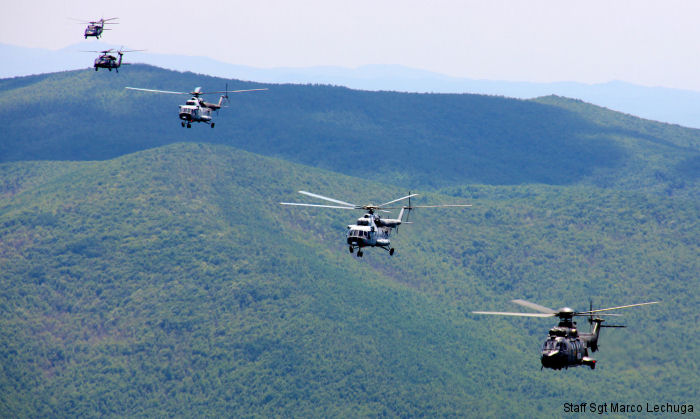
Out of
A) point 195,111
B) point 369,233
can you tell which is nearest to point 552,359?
point 369,233

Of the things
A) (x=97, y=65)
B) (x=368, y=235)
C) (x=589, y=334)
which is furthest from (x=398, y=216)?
(x=97, y=65)

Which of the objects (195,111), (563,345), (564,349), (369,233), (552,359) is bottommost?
(552,359)

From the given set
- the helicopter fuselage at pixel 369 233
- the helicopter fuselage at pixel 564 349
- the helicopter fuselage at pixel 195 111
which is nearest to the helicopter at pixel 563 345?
the helicopter fuselage at pixel 564 349

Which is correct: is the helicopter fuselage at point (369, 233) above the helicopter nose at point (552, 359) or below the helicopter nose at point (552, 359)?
above

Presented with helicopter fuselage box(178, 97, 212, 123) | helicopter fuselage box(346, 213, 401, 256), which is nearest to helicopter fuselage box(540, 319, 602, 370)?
helicopter fuselage box(346, 213, 401, 256)

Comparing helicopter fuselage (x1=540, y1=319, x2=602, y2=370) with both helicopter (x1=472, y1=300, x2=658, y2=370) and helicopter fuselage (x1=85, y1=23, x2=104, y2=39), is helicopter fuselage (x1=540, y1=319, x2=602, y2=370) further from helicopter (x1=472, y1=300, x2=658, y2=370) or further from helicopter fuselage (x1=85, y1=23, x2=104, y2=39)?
helicopter fuselage (x1=85, y1=23, x2=104, y2=39)

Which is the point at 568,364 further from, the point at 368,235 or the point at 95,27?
the point at 95,27

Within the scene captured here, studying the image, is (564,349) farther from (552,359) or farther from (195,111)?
(195,111)

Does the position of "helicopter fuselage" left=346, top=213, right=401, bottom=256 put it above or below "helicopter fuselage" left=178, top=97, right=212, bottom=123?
below

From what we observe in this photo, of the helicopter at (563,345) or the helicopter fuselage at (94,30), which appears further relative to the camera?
the helicopter fuselage at (94,30)

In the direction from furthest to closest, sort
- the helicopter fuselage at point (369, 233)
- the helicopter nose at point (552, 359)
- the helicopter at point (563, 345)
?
the helicopter fuselage at point (369, 233) < the helicopter at point (563, 345) < the helicopter nose at point (552, 359)

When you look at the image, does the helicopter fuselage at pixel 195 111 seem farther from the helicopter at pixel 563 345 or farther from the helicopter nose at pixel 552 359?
the helicopter nose at pixel 552 359
